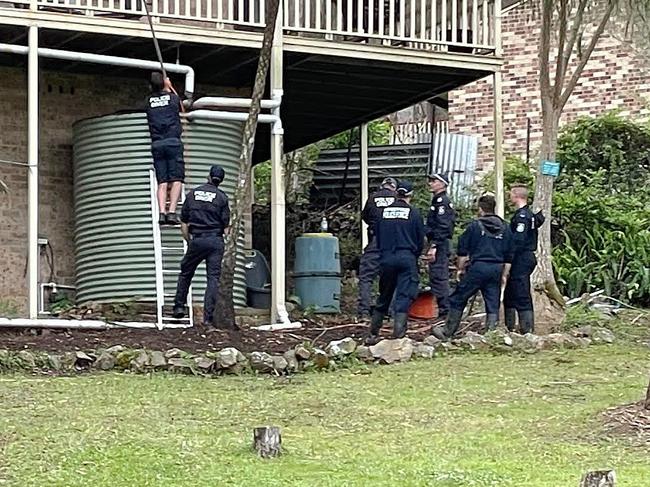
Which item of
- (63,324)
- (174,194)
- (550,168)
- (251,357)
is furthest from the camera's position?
(174,194)

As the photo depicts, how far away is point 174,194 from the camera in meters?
15.1

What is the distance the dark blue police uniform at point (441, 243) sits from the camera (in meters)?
15.4

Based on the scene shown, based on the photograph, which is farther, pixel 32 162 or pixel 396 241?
pixel 32 162

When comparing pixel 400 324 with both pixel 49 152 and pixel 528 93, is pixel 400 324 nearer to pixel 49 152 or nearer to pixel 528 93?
pixel 49 152

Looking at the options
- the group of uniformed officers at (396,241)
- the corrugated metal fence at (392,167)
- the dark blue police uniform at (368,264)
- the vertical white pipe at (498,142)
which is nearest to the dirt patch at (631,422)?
the group of uniformed officers at (396,241)

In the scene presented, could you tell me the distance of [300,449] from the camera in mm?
8375

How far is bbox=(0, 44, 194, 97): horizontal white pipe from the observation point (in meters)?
14.1

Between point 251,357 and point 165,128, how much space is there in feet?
11.8

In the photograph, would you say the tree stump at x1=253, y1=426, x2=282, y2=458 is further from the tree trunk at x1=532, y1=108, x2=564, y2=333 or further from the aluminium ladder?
the tree trunk at x1=532, y1=108, x2=564, y2=333

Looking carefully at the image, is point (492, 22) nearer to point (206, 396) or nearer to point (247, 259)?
point (247, 259)

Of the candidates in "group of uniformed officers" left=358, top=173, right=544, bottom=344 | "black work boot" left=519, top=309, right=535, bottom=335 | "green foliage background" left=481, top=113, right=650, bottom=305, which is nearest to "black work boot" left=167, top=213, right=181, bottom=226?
"group of uniformed officers" left=358, top=173, right=544, bottom=344

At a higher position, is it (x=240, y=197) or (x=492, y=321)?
(x=240, y=197)

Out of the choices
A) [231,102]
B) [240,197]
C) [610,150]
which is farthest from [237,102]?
[610,150]

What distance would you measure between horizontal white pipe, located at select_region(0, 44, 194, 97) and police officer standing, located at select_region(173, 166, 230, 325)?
1864 millimetres
